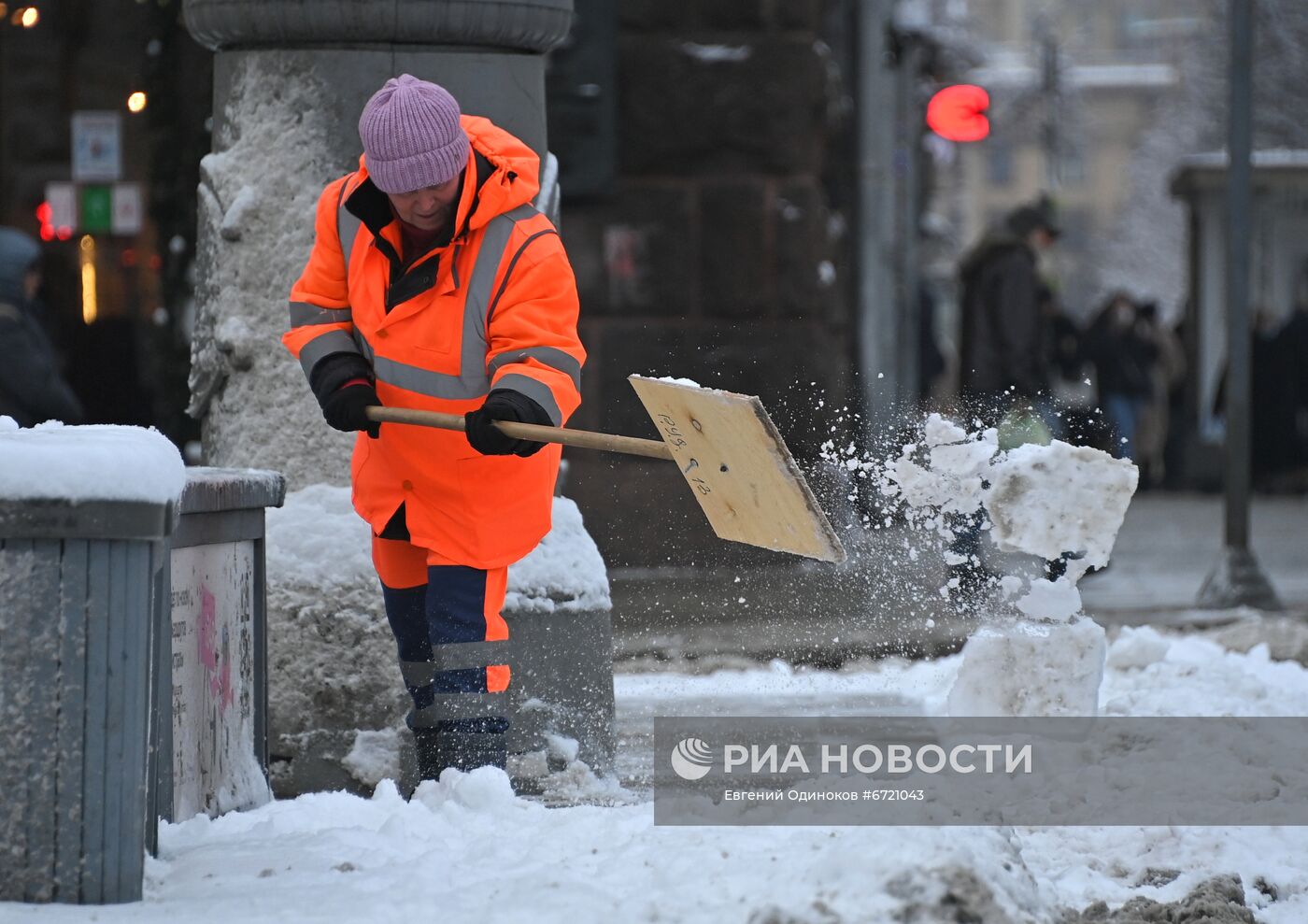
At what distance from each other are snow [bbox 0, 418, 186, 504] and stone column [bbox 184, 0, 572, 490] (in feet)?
6.29

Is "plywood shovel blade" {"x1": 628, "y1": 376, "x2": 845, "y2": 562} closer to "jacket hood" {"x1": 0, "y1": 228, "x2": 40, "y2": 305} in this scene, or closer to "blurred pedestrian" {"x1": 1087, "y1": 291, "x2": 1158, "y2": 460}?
"jacket hood" {"x1": 0, "y1": 228, "x2": 40, "y2": 305}

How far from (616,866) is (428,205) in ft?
4.95

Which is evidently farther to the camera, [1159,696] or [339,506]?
[1159,696]

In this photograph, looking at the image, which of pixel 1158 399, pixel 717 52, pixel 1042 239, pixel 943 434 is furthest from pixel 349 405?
pixel 1158 399

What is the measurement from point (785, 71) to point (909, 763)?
573cm

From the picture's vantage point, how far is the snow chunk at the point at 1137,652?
22.9 feet

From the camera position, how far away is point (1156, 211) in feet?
165

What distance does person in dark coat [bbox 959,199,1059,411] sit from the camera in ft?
32.2

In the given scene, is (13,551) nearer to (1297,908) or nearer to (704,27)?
(1297,908)

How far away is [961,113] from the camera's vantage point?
45.0 feet

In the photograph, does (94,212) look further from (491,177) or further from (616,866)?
(616,866)

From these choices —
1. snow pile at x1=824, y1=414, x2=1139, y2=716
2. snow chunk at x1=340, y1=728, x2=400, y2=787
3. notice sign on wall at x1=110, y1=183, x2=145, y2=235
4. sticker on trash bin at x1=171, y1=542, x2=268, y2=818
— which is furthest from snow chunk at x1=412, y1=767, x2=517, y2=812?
notice sign on wall at x1=110, y1=183, x2=145, y2=235

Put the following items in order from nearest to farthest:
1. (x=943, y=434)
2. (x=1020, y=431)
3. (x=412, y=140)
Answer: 1. (x=412, y=140)
2. (x=943, y=434)
3. (x=1020, y=431)

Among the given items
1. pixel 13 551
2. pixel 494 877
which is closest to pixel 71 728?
pixel 13 551
